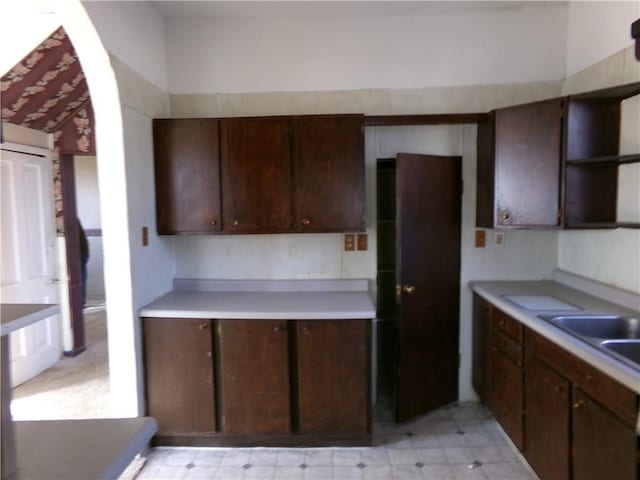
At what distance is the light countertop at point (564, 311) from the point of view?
148 cm

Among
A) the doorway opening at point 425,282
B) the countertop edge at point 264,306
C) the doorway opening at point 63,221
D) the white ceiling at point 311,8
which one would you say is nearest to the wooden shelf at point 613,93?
the doorway opening at point 425,282

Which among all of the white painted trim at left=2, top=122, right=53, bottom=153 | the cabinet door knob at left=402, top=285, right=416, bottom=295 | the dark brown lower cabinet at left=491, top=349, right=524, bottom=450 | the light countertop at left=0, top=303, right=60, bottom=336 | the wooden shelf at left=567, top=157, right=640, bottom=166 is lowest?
the dark brown lower cabinet at left=491, top=349, right=524, bottom=450

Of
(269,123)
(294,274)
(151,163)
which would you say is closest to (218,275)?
(294,274)

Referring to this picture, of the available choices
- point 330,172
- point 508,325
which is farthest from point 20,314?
point 508,325

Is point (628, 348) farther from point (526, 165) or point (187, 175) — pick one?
point (187, 175)

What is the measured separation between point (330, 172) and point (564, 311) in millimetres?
1620

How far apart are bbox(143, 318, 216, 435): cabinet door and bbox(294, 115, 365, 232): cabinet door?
1.04 metres

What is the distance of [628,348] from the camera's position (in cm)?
177

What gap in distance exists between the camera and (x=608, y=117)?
239 centimetres

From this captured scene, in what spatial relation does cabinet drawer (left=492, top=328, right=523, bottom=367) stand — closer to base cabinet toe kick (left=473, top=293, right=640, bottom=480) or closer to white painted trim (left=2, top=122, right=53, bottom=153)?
base cabinet toe kick (left=473, top=293, right=640, bottom=480)

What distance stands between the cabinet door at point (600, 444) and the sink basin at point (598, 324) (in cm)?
45

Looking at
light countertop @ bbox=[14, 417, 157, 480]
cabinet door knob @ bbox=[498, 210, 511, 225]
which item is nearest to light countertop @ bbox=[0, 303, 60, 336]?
light countertop @ bbox=[14, 417, 157, 480]

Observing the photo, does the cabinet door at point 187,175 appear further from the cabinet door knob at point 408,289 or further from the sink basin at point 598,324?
the sink basin at point 598,324

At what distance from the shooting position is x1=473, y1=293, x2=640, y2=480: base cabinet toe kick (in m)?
1.48
